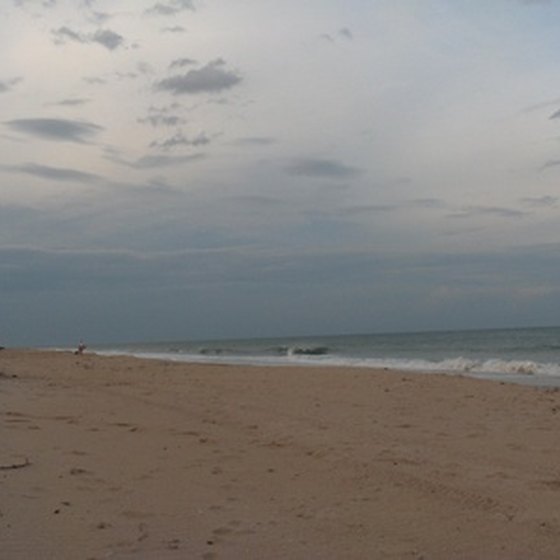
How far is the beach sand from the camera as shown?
4891 millimetres

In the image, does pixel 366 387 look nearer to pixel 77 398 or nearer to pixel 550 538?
pixel 77 398

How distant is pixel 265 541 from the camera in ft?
16.1

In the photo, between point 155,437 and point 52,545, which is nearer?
point 52,545

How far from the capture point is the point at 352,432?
9.26 metres

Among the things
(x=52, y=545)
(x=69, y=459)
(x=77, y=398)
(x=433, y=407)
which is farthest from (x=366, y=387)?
(x=52, y=545)

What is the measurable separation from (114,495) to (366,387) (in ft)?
32.4

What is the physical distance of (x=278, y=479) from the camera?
6707 mm

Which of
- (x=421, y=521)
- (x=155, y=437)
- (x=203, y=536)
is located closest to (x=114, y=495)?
(x=203, y=536)

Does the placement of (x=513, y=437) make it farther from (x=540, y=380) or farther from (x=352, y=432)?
(x=540, y=380)

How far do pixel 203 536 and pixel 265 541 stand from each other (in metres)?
0.41

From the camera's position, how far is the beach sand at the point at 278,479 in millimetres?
4891

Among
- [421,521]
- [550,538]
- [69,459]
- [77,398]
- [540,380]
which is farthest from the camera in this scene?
[540,380]

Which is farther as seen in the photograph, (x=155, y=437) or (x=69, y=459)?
(x=155, y=437)

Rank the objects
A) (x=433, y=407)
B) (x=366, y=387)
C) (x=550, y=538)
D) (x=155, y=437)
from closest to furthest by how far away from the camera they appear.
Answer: (x=550, y=538)
(x=155, y=437)
(x=433, y=407)
(x=366, y=387)
